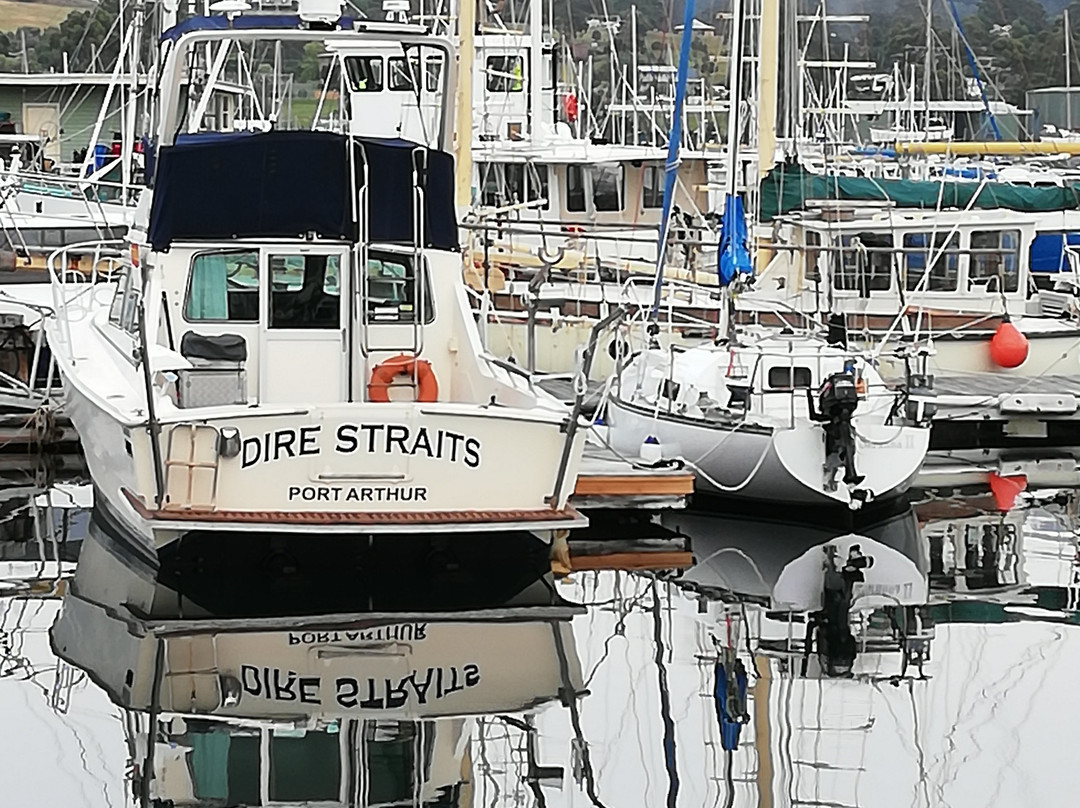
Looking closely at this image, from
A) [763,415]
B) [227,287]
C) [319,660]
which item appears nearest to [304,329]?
[227,287]

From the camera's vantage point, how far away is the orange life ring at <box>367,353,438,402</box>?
14.8 meters

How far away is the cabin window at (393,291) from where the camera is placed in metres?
15.2

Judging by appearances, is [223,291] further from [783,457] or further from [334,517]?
[783,457]

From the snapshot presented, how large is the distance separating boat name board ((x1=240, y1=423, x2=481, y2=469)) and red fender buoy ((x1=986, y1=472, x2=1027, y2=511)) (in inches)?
255

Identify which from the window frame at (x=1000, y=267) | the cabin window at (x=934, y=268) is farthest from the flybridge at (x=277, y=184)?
the window frame at (x=1000, y=267)

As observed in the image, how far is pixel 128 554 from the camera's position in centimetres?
1494

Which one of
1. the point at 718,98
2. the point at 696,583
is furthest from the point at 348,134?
the point at 718,98

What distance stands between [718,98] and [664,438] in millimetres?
40573

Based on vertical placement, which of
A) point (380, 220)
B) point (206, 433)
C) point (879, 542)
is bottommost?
point (879, 542)

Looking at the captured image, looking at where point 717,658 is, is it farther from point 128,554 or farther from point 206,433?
point 128,554

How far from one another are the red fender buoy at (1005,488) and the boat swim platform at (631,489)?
11.2 feet

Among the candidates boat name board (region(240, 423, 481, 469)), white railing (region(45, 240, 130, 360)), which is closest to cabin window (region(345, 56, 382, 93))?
white railing (region(45, 240, 130, 360))

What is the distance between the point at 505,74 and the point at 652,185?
2.58 m

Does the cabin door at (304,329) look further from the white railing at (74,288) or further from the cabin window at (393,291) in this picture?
the white railing at (74,288)
